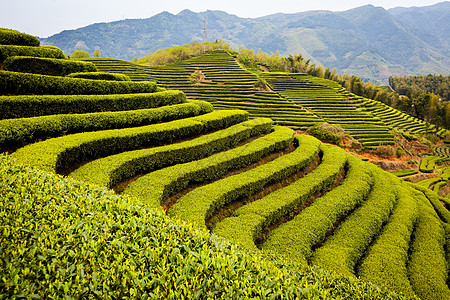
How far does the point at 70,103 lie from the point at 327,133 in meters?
31.3

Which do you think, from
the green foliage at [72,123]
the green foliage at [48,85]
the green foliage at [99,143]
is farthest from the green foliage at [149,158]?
the green foliage at [48,85]

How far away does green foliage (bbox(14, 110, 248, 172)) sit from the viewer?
8.72 metres

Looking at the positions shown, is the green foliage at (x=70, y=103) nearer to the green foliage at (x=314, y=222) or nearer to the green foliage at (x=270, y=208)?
the green foliage at (x=270, y=208)

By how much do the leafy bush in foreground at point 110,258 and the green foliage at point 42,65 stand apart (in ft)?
47.8

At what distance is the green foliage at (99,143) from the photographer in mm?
8719

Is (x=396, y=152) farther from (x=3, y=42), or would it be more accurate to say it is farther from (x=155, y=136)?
(x=3, y=42)

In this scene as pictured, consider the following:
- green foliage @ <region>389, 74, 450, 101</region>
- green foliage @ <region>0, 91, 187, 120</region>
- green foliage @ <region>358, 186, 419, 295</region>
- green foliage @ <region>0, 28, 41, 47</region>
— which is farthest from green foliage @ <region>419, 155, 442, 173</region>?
green foliage @ <region>389, 74, 450, 101</region>

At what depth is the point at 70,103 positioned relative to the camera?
542 inches

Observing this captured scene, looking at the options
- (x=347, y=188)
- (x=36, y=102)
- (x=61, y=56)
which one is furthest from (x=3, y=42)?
(x=347, y=188)

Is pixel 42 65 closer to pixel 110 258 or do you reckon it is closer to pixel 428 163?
pixel 110 258

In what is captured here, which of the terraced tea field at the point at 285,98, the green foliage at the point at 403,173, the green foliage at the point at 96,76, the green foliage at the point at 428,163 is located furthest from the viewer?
the terraced tea field at the point at 285,98

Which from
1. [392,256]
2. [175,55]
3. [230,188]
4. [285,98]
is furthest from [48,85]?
[175,55]

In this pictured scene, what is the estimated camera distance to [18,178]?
5.44m

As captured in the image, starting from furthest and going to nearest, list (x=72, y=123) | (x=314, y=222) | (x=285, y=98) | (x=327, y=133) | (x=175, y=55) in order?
(x=175, y=55) < (x=285, y=98) < (x=327, y=133) < (x=72, y=123) < (x=314, y=222)
